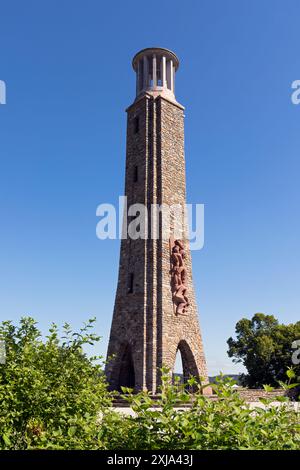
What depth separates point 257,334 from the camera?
35.8m

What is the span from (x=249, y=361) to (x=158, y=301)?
60.5 feet

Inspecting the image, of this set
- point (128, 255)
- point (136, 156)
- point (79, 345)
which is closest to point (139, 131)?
point (136, 156)

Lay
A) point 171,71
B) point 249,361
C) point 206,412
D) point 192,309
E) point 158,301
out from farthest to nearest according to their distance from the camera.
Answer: point 249,361 < point 171,71 < point 192,309 < point 158,301 < point 206,412

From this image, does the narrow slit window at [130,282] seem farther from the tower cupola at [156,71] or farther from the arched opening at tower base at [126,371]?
the tower cupola at [156,71]

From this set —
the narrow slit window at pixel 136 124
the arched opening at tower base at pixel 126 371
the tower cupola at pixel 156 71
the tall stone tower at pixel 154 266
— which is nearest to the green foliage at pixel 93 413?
the tall stone tower at pixel 154 266

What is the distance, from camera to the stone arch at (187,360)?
2044cm

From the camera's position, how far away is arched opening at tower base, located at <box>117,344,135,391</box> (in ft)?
66.6

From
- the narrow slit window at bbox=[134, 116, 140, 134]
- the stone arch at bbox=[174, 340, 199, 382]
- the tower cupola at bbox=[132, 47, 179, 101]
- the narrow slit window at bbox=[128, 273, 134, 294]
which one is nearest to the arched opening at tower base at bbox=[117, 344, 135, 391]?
the stone arch at bbox=[174, 340, 199, 382]

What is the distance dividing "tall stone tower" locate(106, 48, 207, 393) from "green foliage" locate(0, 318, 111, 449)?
1201 cm

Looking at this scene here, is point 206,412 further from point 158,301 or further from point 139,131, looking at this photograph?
point 139,131

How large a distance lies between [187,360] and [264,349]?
48.5 feet

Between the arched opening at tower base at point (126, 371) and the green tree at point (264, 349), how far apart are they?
15530 millimetres

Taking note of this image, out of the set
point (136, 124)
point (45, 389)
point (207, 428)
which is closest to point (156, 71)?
point (136, 124)
